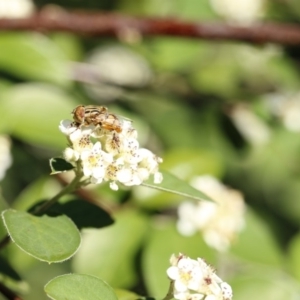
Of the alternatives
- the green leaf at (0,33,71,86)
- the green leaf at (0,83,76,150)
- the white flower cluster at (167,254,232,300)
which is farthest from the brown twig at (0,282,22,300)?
the green leaf at (0,33,71,86)

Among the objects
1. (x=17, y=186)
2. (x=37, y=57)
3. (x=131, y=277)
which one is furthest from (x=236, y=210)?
(x=17, y=186)

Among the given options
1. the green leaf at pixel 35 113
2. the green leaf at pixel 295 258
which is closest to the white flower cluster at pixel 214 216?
the green leaf at pixel 295 258

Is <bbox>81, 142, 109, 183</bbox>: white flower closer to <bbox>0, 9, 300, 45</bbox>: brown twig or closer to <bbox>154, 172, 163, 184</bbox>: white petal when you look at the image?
<bbox>154, 172, 163, 184</bbox>: white petal

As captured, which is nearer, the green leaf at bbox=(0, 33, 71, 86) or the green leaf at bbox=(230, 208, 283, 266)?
the green leaf at bbox=(230, 208, 283, 266)

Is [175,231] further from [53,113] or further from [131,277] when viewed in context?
[53,113]

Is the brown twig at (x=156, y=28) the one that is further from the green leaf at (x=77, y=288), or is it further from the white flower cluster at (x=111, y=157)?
the green leaf at (x=77, y=288)

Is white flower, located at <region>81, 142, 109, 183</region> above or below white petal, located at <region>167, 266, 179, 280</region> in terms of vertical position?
above

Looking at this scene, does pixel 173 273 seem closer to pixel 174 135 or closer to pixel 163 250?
pixel 163 250
